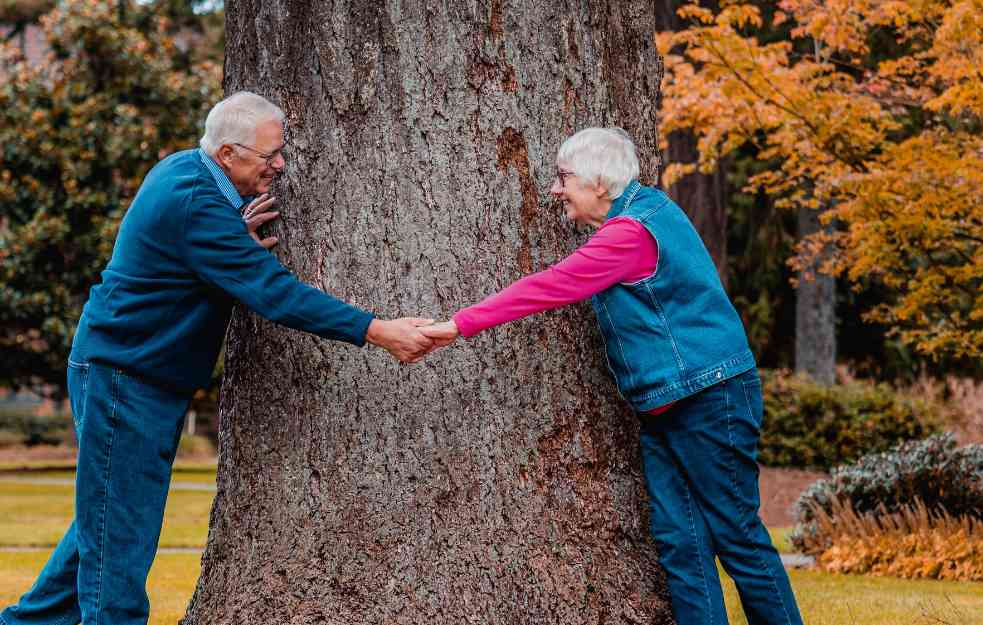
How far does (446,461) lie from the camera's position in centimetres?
373

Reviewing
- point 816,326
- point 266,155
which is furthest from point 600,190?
point 816,326

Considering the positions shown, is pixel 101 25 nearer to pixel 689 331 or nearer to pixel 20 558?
pixel 20 558

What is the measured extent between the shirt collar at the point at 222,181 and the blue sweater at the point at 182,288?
0.02m

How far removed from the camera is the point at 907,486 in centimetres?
866

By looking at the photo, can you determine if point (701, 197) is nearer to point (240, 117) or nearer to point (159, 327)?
point (240, 117)

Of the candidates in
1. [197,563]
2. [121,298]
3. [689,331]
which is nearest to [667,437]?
[689,331]

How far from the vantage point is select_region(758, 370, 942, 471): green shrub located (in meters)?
15.6

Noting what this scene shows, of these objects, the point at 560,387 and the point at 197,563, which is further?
the point at 197,563

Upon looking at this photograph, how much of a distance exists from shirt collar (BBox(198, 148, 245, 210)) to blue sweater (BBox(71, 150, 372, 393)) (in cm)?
2

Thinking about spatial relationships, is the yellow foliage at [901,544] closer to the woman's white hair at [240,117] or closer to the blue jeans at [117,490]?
the blue jeans at [117,490]

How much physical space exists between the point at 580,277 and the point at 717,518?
89cm

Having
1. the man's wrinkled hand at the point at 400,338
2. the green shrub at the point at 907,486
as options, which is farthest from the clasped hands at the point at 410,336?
the green shrub at the point at 907,486

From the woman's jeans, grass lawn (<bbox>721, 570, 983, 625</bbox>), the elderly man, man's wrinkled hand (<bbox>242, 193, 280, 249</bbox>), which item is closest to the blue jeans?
the elderly man

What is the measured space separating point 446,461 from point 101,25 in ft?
57.0
